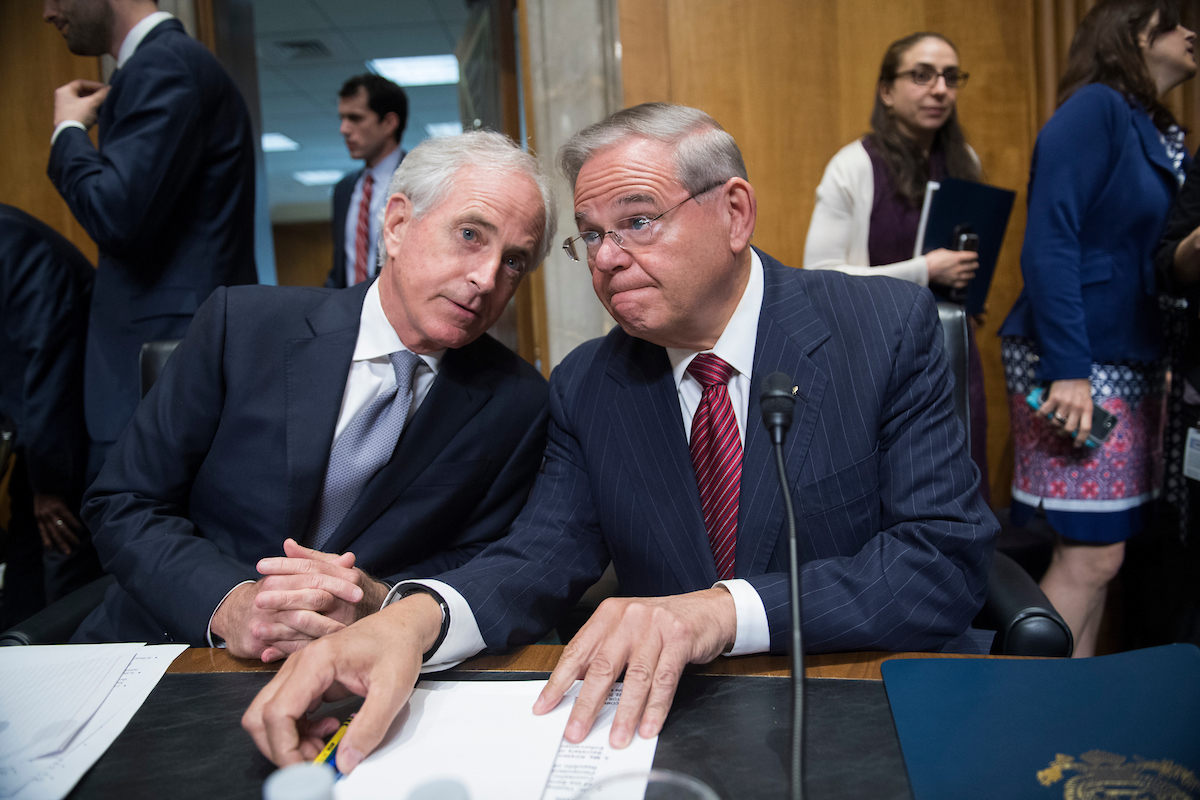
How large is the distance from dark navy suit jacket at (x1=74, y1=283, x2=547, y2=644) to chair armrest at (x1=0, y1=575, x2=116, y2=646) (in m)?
0.04

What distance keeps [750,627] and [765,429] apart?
0.28 m

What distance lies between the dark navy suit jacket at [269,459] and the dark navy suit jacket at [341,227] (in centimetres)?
201

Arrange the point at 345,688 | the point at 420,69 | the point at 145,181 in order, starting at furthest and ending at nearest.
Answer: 1. the point at 420,69
2. the point at 145,181
3. the point at 345,688

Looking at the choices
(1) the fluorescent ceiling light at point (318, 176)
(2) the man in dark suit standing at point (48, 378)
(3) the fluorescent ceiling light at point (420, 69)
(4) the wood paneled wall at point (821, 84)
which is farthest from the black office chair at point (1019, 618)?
(1) the fluorescent ceiling light at point (318, 176)

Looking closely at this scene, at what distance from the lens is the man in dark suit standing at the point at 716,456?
97 centimetres

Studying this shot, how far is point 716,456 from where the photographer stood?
121 centimetres

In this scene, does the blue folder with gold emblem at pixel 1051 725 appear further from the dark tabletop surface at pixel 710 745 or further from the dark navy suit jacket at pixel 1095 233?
the dark navy suit jacket at pixel 1095 233

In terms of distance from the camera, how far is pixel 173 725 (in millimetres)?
808

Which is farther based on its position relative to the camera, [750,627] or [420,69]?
[420,69]

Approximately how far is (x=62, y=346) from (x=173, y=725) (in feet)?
5.40

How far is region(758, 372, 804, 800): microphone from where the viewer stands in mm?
635

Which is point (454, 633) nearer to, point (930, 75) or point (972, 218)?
point (972, 218)

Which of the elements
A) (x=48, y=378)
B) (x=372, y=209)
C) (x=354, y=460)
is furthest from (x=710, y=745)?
(x=372, y=209)

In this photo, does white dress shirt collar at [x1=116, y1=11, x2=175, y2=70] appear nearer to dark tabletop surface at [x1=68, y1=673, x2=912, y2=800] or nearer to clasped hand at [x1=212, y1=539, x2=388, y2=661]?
clasped hand at [x1=212, y1=539, x2=388, y2=661]
